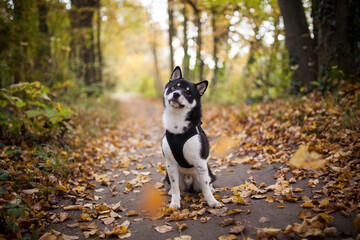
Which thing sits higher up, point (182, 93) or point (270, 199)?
point (182, 93)

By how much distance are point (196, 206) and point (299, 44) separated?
5.88 metres

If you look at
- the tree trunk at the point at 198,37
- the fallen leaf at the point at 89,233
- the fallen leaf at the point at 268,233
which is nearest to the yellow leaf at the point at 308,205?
the fallen leaf at the point at 268,233

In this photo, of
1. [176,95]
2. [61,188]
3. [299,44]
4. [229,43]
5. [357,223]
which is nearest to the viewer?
[357,223]

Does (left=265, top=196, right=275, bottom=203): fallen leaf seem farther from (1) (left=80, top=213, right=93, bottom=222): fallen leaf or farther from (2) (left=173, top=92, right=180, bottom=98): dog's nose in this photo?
(1) (left=80, top=213, right=93, bottom=222): fallen leaf

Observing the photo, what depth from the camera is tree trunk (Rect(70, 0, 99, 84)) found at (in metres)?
8.63

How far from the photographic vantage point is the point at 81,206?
3.30 meters

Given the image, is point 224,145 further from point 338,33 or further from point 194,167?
point 338,33

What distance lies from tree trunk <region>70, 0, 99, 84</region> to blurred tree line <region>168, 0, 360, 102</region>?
477 cm

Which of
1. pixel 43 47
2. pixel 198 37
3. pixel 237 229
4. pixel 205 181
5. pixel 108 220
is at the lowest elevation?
pixel 108 220

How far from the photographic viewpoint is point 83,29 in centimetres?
881

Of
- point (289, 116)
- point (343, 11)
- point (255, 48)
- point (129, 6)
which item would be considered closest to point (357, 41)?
point (343, 11)

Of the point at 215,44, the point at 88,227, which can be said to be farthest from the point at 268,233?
the point at 215,44

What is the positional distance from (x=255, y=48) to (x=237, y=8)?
2263 millimetres

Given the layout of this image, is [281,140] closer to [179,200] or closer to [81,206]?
[179,200]
